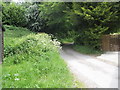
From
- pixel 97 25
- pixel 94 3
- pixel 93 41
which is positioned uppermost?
pixel 94 3

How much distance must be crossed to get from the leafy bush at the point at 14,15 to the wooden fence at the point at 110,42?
9.01 m

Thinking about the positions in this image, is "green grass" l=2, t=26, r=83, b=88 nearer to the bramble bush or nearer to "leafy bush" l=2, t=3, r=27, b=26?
the bramble bush

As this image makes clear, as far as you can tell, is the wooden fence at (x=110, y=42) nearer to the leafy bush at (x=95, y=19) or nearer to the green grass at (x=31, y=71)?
the leafy bush at (x=95, y=19)

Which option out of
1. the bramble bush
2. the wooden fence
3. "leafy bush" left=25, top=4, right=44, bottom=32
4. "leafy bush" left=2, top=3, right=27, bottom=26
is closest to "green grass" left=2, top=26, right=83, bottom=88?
the bramble bush

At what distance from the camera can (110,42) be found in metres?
10.9

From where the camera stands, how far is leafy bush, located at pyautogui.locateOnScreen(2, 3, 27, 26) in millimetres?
15773

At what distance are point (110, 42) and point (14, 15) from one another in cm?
996

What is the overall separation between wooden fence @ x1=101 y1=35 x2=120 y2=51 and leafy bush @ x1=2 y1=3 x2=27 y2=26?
901 cm

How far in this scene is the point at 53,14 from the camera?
14.8 metres

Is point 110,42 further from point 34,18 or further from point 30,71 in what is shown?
point 34,18

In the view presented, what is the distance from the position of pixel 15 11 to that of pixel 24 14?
0.95 metres

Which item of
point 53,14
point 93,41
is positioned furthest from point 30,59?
point 53,14

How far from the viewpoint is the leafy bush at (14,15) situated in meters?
15.8

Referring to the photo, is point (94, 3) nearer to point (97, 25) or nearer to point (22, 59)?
point (97, 25)
